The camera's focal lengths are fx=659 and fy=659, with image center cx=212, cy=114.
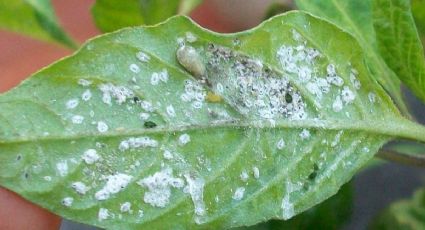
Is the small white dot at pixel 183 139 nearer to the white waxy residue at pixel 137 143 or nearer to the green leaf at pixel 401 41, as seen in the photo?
the white waxy residue at pixel 137 143

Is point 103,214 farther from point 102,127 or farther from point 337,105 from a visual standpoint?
point 337,105

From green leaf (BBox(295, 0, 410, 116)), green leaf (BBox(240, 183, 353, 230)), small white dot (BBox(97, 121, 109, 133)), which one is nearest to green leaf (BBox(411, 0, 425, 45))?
green leaf (BBox(295, 0, 410, 116))

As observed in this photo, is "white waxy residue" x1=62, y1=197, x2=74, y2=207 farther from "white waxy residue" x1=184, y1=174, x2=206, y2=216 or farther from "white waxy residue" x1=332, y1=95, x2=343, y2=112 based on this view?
Result: "white waxy residue" x1=332, y1=95, x2=343, y2=112

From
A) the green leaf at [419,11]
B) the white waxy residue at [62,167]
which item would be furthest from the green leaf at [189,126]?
the green leaf at [419,11]

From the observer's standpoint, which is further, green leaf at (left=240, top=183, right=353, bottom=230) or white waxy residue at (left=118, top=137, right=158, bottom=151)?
green leaf at (left=240, top=183, right=353, bottom=230)

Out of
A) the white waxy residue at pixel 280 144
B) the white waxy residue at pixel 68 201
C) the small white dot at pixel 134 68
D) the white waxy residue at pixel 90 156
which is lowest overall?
the white waxy residue at pixel 68 201

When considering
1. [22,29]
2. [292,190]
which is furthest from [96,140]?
[22,29]
